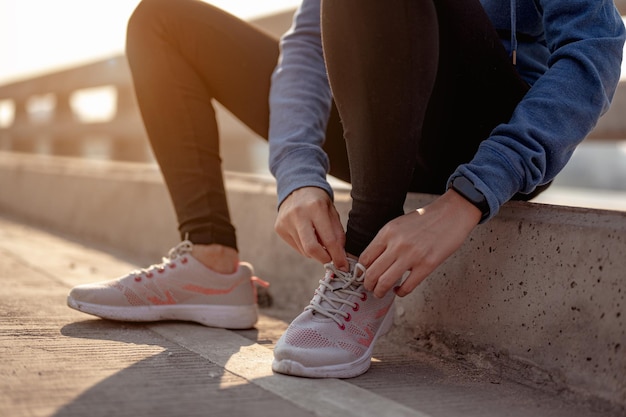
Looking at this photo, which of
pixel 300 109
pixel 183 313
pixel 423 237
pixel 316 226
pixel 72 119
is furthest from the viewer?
pixel 72 119

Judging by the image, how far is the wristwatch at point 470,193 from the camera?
1.20 m

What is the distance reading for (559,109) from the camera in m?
1.23

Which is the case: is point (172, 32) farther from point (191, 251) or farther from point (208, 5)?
point (191, 251)

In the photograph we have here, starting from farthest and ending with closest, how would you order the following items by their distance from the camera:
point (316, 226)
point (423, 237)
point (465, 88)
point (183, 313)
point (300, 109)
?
point (183, 313) → point (300, 109) → point (465, 88) → point (316, 226) → point (423, 237)

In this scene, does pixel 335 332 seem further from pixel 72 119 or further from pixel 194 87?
pixel 72 119

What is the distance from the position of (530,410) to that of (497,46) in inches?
24.0

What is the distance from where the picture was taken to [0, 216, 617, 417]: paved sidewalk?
1087 millimetres

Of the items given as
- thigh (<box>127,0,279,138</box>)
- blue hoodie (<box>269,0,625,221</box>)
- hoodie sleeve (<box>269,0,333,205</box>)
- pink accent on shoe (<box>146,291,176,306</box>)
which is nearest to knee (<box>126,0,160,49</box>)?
thigh (<box>127,0,279,138</box>)

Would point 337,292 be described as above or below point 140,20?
below

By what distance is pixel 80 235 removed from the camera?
129 inches

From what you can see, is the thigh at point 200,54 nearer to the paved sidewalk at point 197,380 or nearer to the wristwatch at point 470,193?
the paved sidewalk at point 197,380

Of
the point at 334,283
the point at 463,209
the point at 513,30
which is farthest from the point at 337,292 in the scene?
the point at 513,30

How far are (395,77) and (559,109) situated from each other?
0.26 m

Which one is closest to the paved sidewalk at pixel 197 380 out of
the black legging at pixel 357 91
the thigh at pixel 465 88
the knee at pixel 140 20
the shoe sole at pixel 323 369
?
the shoe sole at pixel 323 369
